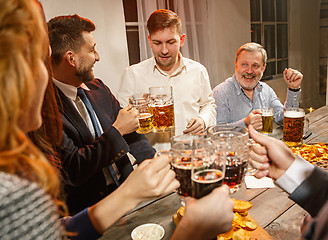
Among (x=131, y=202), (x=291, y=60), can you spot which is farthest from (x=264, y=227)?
(x=291, y=60)

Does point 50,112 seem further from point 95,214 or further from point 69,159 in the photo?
point 95,214

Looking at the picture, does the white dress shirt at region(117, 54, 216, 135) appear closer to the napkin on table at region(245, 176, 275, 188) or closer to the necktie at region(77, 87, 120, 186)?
the necktie at region(77, 87, 120, 186)

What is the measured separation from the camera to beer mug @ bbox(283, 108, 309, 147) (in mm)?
1943

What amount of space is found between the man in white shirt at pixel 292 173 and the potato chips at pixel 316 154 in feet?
2.07

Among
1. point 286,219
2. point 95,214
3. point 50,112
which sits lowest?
point 286,219

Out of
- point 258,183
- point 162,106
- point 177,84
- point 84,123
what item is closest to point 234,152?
point 258,183

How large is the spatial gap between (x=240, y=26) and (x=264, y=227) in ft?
17.3

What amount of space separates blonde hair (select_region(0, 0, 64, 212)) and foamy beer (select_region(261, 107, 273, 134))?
5.91 feet

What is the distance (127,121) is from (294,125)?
125 centimetres

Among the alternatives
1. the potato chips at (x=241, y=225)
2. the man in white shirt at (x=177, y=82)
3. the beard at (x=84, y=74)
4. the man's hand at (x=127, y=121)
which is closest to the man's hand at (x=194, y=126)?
the man in white shirt at (x=177, y=82)

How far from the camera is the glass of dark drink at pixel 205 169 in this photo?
2.68ft

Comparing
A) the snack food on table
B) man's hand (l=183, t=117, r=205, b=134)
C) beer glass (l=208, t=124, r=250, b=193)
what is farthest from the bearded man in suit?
beer glass (l=208, t=124, r=250, b=193)

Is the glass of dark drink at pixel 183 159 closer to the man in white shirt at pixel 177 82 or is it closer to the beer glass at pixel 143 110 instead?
the beer glass at pixel 143 110

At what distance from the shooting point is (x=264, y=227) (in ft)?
3.60
